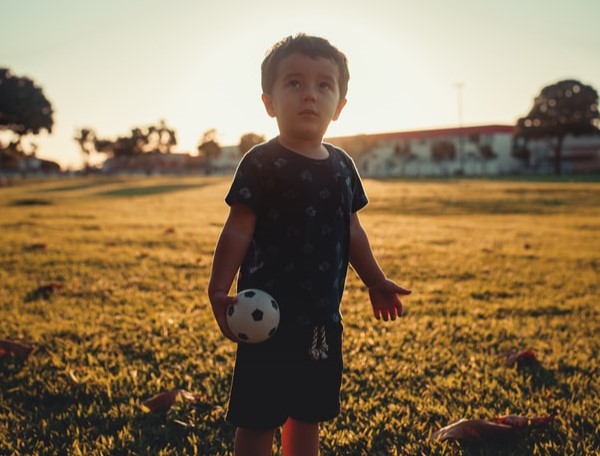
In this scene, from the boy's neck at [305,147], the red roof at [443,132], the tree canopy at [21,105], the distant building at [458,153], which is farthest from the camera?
the red roof at [443,132]

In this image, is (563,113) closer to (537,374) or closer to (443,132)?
(443,132)

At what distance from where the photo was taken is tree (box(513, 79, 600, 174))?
6418 centimetres

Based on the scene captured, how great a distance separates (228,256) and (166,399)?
4.67 feet

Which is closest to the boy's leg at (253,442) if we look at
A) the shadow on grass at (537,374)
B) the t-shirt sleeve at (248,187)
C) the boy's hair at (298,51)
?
the t-shirt sleeve at (248,187)

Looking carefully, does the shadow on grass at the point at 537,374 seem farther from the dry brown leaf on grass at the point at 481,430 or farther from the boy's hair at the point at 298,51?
the boy's hair at the point at 298,51

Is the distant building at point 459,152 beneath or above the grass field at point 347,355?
above

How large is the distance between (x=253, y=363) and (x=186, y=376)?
5.03 ft

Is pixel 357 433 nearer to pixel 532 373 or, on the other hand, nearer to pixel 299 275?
pixel 299 275

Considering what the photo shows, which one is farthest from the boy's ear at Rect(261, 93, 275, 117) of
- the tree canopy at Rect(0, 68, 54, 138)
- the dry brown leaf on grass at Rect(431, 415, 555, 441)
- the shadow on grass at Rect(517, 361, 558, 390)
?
the tree canopy at Rect(0, 68, 54, 138)

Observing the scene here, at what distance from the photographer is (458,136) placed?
3415 inches

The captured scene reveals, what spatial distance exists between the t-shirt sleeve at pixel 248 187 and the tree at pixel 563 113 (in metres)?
68.7

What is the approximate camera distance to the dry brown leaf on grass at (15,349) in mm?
3637

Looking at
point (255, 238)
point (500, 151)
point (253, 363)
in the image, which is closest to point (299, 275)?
point (255, 238)

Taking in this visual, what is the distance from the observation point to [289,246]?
193 centimetres
